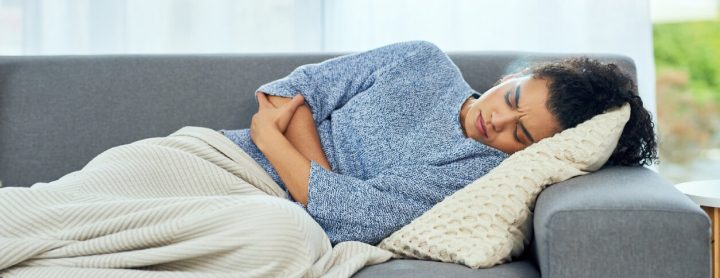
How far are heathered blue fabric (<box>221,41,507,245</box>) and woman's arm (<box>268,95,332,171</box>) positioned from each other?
0.02m

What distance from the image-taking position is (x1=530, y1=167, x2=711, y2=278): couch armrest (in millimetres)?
1343

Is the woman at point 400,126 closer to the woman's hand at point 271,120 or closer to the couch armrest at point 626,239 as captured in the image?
the woman's hand at point 271,120

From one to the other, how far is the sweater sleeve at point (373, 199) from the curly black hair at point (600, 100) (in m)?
0.25

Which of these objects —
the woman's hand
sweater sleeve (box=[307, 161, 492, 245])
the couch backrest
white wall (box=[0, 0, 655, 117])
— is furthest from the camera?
white wall (box=[0, 0, 655, 117])

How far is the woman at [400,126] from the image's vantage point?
1706 mm

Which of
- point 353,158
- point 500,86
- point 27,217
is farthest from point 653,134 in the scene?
point 27,217

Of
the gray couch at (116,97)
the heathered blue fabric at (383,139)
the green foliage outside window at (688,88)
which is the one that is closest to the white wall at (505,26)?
the gray couch at (116,97)

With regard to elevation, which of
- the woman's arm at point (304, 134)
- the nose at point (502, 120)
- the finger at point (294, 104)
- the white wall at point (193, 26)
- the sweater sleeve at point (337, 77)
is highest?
the white wall at point (193, 26)

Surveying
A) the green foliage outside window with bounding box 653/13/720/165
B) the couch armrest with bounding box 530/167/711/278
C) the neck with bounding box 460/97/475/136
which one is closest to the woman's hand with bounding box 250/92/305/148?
the neck with bounding box 460/97/475/136

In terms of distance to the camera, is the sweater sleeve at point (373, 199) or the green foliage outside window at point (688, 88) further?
the green foliage outside window at point (688, 88)

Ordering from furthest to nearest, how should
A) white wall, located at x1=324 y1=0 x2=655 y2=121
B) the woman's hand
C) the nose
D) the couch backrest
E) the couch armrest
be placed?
white wall, located at x1=324 y1=0 x2=655 y2=121 → the couch backrest → the woman's hand → the nose → the couch armrest

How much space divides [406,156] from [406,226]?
0.25m

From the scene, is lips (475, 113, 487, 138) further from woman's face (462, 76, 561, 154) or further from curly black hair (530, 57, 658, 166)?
curly black hair (530, 57, 658, 166)

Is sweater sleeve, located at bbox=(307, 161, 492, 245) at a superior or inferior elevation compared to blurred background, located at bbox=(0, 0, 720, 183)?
inferior
